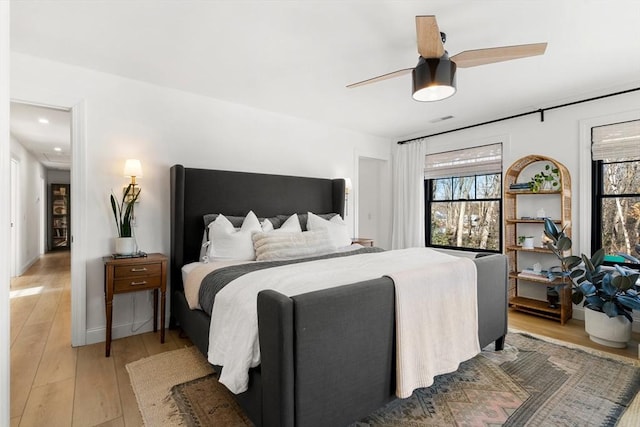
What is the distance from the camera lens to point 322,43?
94.5 inches

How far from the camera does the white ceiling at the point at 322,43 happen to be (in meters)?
2.01

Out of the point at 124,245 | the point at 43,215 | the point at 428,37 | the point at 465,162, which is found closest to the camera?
the point at 428,37

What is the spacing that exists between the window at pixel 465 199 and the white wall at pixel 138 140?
2712 millimetres

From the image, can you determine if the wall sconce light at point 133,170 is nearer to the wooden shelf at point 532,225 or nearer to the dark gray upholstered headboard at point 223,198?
the dark gray upholstered headboard at point 223,198

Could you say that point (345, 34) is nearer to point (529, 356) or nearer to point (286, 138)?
point (286, 138)

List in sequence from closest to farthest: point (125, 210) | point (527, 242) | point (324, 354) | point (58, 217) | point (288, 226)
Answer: point (324, 354) < point (125, 210) < point (288, 226) < point (527, 242) < point (58, 217)

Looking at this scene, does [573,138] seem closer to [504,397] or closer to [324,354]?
[504,397]

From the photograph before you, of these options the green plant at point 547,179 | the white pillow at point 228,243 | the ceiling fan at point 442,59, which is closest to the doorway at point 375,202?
the green plant at point 547,179

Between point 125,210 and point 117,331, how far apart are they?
1.17 meters

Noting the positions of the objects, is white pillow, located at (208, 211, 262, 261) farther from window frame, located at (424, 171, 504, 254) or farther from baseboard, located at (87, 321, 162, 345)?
window frame, located at (424, 171, 504, 254)

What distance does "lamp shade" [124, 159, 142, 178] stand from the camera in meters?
2.87

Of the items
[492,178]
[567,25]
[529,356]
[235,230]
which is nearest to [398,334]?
[529,356]

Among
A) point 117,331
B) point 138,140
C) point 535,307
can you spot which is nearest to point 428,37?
point 138,140

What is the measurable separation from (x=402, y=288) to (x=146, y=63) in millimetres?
2816
